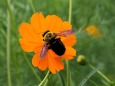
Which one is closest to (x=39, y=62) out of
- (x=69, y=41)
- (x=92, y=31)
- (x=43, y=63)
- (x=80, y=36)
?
(x=43, y=63)

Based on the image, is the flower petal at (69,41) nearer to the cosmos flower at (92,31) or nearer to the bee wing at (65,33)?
the bee wing at (65,33)

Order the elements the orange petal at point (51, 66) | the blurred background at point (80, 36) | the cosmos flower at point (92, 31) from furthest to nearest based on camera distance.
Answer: the cosmos flower at point (92, 31) → the blurred background at point (80, 36) → the orange petal at point (51, 66)

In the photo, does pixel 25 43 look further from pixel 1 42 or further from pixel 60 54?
pixel 1 42

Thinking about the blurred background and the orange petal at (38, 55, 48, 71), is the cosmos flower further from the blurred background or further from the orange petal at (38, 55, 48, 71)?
the orange petal at (38, 55, 48, 71)

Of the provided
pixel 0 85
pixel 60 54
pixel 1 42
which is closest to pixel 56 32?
pixel 60 54

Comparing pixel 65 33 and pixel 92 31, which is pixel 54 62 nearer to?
pixel 65 33

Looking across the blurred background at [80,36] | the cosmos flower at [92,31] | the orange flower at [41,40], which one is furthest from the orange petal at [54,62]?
the cosmos flower at [92,31]
